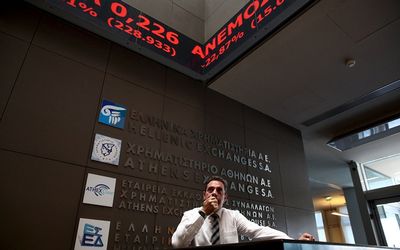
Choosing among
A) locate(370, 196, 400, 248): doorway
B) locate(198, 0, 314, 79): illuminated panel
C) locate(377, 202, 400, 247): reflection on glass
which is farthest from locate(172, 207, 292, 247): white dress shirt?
locate(377, 202, 400, 247): reflection on glass

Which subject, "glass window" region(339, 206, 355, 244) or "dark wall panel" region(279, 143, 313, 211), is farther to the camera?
"glass window" region(339, 206, 355, 244)

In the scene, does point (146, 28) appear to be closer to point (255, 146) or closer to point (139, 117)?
point (139, 117)

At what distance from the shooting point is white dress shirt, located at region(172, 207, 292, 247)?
5.81 ft

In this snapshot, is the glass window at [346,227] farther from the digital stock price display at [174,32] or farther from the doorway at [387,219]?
the digital stock price display at [174,32]

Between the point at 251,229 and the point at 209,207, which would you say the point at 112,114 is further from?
the point at 251,229

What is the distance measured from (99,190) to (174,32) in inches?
74.0

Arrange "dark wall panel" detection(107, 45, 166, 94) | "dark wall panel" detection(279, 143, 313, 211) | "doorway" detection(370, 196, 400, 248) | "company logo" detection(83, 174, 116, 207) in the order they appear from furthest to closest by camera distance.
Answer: "doorway" detection(370, 196, 400, 248), "dark wall panel" detection(279, 143, 313, 211), "dark wall panel" detection(107, 45, 166, 94), "company logo" detection(83, 174, 116, 207)

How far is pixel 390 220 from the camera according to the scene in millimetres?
5594

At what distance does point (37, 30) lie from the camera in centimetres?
254

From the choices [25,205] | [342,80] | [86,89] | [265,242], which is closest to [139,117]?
[86,89]

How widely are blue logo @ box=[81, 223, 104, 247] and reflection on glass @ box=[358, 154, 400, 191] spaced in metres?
5.87

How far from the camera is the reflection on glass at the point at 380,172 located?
18.5ft

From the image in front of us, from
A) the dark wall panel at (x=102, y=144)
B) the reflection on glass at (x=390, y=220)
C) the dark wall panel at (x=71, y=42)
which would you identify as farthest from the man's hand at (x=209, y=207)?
the reflection on glass at (x=390, y=220)

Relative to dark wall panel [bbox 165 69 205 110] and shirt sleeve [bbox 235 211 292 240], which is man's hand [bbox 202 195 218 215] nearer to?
shirt sleeve [bbox 235 211 292 240]
